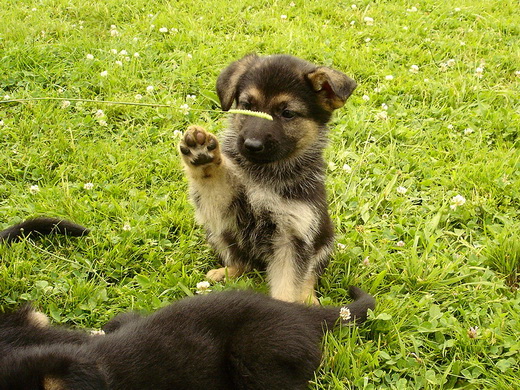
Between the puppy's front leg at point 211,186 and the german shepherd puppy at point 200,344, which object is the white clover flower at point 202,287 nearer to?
the puppy's front leg at point 211,186

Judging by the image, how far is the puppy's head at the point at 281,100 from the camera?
352 centimetres

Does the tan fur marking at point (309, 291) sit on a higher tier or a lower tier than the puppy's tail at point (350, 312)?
lower

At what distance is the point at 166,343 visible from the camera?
8.75 ft

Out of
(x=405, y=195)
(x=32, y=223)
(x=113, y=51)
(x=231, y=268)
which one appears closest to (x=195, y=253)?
(x=231, y=268)

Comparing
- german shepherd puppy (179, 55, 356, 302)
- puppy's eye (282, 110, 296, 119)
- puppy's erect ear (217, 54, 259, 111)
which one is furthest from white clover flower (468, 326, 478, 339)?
puppy's erect ear (217, 54, 259, 111)

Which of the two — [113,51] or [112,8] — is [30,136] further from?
[112,8]

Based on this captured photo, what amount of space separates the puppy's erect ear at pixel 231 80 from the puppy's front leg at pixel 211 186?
0.41 meters

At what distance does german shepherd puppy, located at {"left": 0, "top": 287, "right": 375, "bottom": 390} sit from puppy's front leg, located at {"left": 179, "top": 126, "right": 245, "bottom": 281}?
723 millimetres

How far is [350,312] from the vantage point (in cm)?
315

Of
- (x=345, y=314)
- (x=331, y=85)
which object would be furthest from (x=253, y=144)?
(x=345, y=314)

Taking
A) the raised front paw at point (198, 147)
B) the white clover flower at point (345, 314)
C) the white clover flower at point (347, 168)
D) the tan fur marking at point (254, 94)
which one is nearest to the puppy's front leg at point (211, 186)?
the raised front paw at point (198, 147)

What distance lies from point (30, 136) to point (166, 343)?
264cm

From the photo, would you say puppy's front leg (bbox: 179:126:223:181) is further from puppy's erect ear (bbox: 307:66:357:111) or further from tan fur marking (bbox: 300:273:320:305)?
tan fur marking (bbox: 300:273:320:305)

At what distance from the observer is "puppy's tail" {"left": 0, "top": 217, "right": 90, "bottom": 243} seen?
3.60 meters
